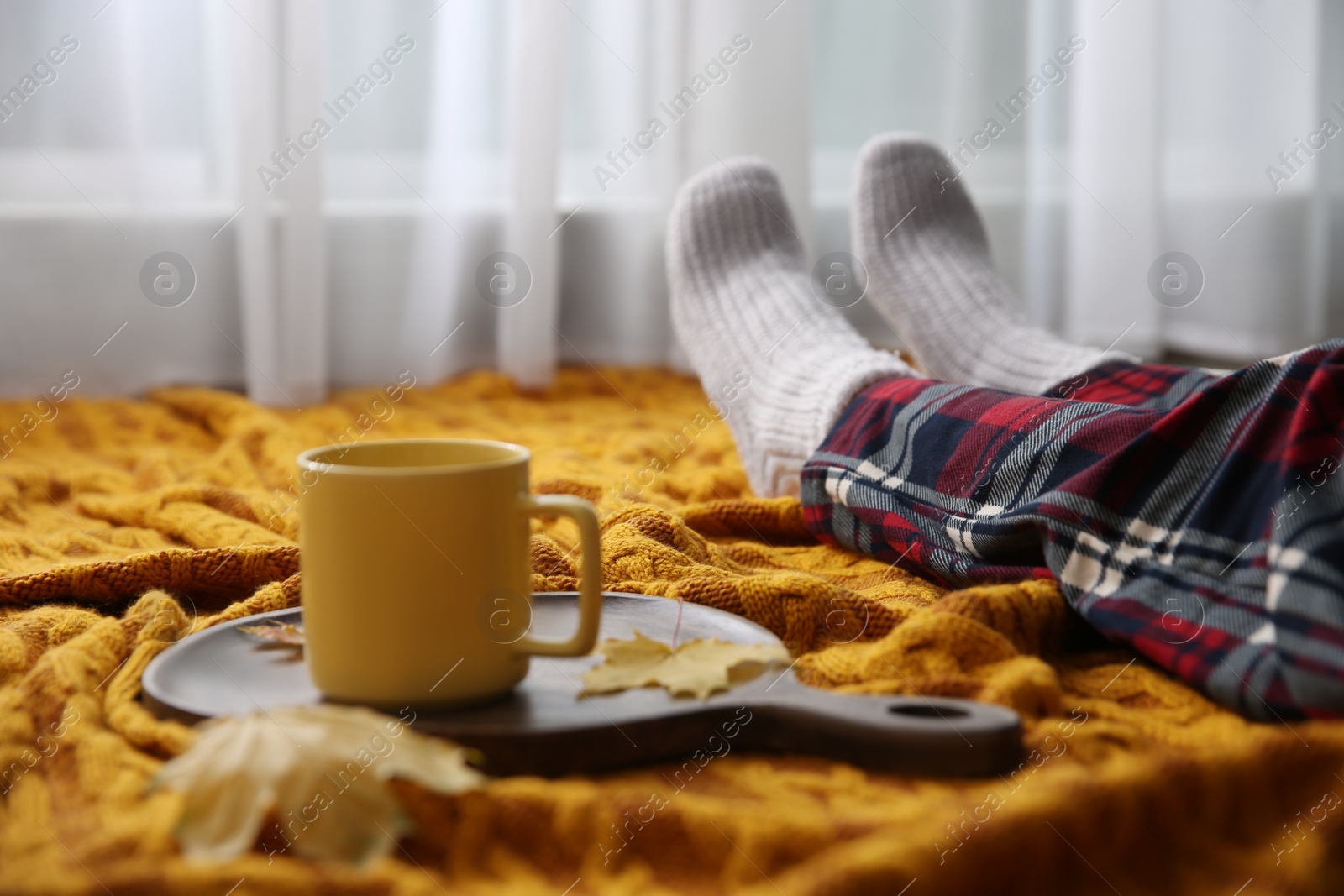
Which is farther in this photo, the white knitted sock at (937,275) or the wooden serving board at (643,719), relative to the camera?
the white knitted sock at (937,275)

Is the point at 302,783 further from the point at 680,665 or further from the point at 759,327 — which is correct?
the point at 759,327

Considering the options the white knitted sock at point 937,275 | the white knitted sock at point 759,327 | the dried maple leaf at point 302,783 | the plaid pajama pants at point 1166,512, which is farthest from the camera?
the white knitted sock at point 937,275

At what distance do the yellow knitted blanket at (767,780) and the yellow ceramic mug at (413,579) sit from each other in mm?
48

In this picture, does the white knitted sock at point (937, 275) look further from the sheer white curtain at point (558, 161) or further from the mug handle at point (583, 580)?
the mug handle at point (583, 580)

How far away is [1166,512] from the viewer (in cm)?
51

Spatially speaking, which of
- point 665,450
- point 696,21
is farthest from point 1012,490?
point 696,21

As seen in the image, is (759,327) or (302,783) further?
(759,327)

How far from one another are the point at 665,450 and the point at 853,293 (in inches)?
22.9

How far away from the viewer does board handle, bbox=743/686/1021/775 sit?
36cm

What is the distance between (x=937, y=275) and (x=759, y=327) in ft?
0.77

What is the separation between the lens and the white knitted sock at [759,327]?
0.83 meters

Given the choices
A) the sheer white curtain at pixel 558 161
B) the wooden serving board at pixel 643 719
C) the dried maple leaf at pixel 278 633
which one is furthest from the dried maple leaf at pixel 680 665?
the sheer white curtain at pixel 558 161

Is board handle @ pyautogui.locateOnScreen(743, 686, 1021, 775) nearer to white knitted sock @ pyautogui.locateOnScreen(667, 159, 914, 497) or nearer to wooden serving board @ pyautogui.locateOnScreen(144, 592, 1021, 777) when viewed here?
wooden serving board @ pyautogui.locateOnScreen(144, 592, 1021, 777)

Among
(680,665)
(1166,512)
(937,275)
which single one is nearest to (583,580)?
(680,665)
